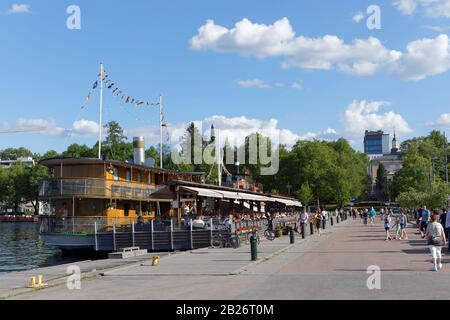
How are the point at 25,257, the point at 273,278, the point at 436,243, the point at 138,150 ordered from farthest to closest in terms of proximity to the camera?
the point at 138,150 → the point at 25,257 → the point at 436,243 → the point at 273,278

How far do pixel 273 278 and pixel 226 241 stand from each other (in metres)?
14.5

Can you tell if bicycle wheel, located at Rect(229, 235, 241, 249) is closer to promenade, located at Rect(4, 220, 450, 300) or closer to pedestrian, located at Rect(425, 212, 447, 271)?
Answer: promenade, located at Rect(4, 220, 450, 300)

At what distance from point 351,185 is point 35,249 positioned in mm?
84089

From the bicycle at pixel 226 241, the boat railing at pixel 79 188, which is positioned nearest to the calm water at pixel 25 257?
the boat railing at pixel 79 188

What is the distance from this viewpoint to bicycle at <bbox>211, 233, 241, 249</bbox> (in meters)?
30.2

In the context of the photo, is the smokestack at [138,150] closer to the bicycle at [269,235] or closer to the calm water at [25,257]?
the calm water at [25,257]

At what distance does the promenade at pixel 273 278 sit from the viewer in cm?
1358

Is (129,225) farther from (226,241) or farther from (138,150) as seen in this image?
(138,150)

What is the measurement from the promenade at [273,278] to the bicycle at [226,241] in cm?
511

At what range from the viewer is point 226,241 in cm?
3100

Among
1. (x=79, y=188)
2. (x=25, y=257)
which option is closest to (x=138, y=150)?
(x=25, y=257)

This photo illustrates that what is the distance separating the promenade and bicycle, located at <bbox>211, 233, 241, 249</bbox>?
511cm

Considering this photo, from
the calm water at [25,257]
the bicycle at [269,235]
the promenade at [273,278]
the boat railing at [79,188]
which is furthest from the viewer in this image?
the boat railing at [79,188]

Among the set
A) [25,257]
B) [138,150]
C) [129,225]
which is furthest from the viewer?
[138,150]
